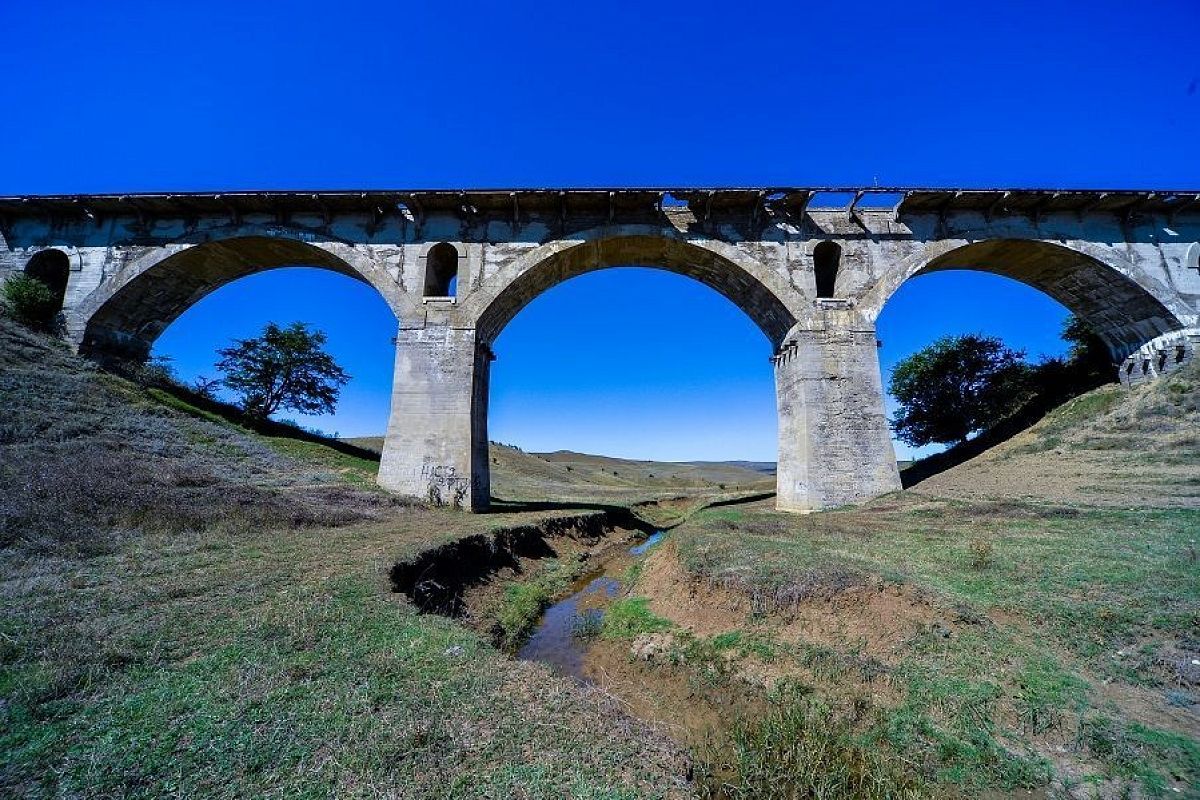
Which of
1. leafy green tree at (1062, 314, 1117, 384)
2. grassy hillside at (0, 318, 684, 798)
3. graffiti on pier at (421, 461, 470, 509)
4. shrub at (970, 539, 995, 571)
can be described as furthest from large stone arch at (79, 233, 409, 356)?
leafy green tree at (1062, 314, 1117, 384)

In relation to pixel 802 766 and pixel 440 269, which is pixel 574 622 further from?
pixel 440 269

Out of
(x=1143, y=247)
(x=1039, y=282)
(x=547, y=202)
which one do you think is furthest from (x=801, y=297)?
(x=1143, y=247)

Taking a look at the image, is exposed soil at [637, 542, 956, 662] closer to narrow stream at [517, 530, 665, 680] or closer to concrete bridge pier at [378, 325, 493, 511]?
narrow stream at [517, 530, 665, 680]

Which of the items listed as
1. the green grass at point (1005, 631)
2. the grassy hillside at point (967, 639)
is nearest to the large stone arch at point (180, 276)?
the grassy hillside at point (967, 639)

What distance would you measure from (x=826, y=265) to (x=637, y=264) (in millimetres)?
6989

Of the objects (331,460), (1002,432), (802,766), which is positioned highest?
(1002,432)

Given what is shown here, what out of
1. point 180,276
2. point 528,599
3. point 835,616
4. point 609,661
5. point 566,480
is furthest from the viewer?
point 566,480

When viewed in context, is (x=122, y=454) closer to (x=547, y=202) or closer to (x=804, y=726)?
(x=547, y=202)

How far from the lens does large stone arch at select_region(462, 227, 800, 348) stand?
17344 millimetres

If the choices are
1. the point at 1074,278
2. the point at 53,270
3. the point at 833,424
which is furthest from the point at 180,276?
the point at 1074,278

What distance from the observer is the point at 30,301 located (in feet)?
61.8

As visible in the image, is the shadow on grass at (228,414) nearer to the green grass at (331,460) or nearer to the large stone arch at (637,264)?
the green grass at (331,460)

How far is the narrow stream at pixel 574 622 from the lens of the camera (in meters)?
6.97

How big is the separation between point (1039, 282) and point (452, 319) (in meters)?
22.5
